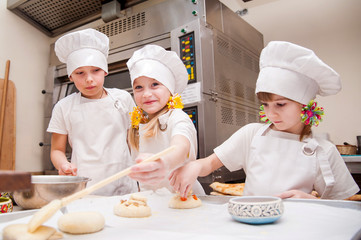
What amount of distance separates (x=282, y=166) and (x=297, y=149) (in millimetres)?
Result: 95

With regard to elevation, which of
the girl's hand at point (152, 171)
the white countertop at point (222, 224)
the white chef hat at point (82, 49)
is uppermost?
the white chef hat at point (82, 49)

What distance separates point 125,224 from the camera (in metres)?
0.76

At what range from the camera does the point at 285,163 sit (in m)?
1.16

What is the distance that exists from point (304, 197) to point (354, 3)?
200 centimetres

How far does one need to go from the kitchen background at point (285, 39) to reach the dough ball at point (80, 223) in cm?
211

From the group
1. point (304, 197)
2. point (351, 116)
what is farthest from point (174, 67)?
point (351, 116)

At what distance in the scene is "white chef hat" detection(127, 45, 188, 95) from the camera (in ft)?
4.09

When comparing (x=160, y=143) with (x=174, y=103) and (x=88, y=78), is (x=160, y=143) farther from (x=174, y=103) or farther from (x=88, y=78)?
(x=88, y=78)

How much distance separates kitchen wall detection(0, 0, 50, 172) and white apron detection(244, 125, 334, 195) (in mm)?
2467

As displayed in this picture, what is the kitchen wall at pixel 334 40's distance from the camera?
85.4 inches

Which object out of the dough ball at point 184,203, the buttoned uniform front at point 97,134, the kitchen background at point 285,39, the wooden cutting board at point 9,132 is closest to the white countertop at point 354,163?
the kitchen background at point 285,39

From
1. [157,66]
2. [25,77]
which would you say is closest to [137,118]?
[157,66]

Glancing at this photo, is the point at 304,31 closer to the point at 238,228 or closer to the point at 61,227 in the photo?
the point at 238,228

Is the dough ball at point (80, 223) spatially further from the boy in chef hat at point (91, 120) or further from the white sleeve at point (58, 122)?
the white sleeve at point (58, 122)
